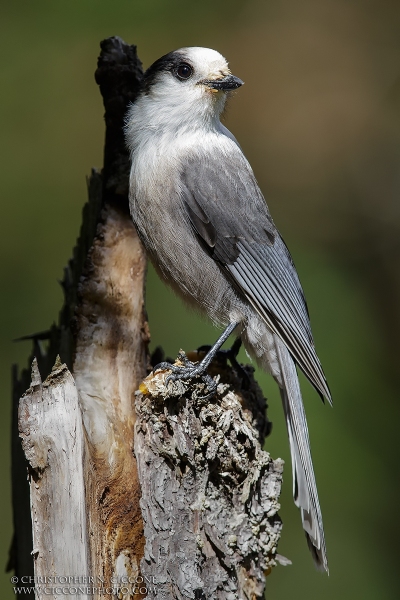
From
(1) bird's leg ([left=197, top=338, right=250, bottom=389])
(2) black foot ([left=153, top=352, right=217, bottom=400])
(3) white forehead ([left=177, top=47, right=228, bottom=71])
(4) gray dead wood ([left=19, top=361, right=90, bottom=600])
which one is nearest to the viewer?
(4) gray dead wood ([left=19, top=361, right=90, bottom=600])

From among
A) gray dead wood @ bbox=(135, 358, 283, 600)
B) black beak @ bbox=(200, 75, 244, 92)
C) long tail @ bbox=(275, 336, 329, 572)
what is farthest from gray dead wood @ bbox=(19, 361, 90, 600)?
black beak @ bbox=(200, 75, 244, 92)

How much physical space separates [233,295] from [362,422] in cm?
172

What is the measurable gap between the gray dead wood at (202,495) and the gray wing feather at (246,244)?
399 mm

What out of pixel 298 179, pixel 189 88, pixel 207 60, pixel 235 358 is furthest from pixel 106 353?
pixel 298 179

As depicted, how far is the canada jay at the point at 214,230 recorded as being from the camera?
2.74 meters

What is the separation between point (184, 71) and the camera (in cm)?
289

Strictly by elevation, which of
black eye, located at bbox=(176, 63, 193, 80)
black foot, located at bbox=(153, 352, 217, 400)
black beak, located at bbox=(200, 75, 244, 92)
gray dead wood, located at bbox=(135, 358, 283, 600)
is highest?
black eye, located at bbox=(176, 63, 193, 80)

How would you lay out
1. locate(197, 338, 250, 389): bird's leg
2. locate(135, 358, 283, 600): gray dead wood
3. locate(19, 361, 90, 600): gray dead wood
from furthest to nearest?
locate(197, 338, 250, 389): bird's leg
locate(135, 358, 283, 600): gray dead wood
locate(19, 361, 90, 600): gray dead wood

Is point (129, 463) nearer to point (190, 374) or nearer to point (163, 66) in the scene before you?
point (190, 374)

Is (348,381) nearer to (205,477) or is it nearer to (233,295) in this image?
(233,295)

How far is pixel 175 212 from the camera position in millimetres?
2754

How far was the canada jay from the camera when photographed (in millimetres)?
2740

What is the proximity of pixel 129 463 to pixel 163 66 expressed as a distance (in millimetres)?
1700

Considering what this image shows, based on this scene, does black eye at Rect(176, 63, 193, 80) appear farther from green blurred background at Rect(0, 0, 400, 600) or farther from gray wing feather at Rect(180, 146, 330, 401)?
green blurred background at Rect(0, 0, 400, 600)
